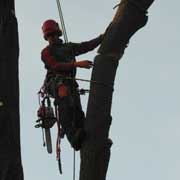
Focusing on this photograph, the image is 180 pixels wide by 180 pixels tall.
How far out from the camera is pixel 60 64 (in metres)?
6.63

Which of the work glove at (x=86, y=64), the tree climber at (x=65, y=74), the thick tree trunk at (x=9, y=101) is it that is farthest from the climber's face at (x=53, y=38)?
the thick tree trunk at (x=9, y=101)

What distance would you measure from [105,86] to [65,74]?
4.78 feet

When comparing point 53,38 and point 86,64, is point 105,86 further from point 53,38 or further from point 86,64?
point 53,38

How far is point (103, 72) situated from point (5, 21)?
0.90 meters

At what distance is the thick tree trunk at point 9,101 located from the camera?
4875 mm

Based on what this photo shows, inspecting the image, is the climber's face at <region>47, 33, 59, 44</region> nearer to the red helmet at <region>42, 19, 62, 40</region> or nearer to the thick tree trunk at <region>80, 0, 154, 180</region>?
the red helmet at <region>42, 19, 62, 40</region>

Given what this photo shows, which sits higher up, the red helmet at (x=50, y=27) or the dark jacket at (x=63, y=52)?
the red helmet at (x=50, y=27)

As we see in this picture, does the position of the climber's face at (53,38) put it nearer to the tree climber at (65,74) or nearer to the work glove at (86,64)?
the tree climber at (65,74)

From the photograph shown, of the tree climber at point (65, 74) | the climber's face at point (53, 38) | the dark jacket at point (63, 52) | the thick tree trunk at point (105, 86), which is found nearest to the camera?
the thick tree trunk at point (105, 86)

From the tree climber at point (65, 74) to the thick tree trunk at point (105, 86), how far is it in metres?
0.29

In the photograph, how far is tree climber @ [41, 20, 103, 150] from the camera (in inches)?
246

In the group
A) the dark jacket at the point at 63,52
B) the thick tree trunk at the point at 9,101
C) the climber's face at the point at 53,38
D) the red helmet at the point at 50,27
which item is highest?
the red helmet at the point at 50,27

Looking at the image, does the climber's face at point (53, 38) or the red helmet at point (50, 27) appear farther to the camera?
the red helmet at point (50, 27)

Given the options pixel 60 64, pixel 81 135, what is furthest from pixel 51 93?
pixel 81 135
